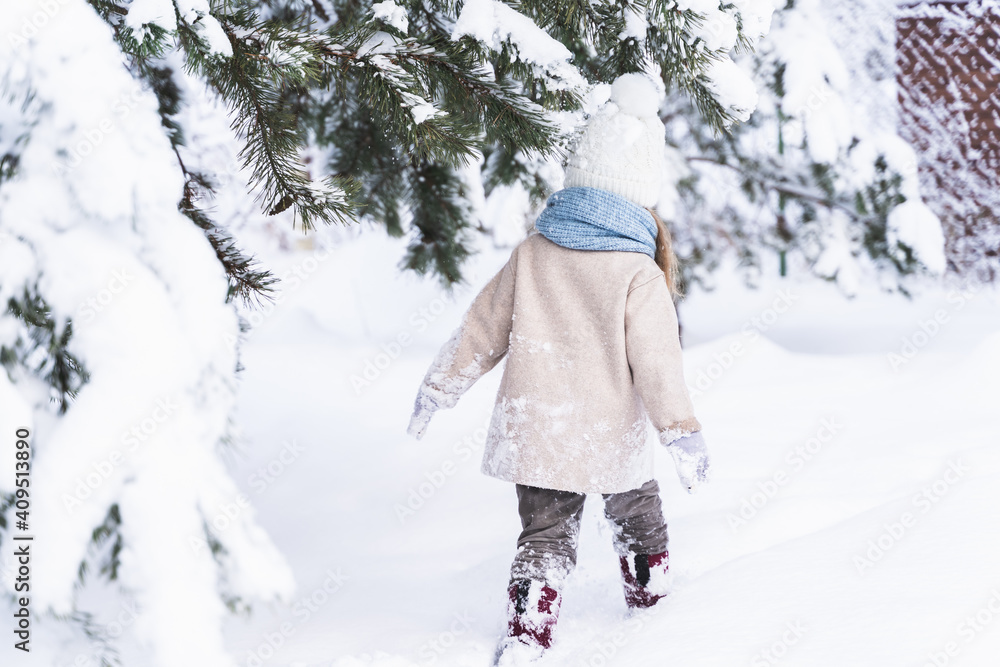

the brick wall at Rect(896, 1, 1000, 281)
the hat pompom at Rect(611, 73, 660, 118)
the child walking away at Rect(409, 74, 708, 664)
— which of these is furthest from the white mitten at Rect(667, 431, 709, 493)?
the brick wall at Rect(896, 1, 1000, 281)

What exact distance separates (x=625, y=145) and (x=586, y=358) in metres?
0.57

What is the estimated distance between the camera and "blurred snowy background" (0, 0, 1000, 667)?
43.2 inches

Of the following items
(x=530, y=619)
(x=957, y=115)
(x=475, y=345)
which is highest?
(x=957, y=115)

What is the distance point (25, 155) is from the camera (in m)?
1.12

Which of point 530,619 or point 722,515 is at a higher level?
point 722,515

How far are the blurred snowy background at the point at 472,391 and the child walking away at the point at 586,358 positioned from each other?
164 millimetres

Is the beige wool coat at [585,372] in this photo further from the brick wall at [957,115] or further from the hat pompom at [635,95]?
the brick wall at [957,115]

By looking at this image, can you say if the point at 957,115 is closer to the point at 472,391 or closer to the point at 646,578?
the point at 472,391

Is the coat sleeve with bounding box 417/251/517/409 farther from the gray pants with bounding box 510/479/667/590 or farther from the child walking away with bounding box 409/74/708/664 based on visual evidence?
the gray pants with bounding box 510/479/667/590

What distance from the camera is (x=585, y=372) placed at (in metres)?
2.03

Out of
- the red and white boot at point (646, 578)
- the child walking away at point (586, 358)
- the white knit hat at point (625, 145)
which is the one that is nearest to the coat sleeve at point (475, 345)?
the child walking away at point (586, 358)

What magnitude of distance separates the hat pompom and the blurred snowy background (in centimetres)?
10

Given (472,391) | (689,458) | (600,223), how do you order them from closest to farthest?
(689,458)
(600,223)
(472,391)

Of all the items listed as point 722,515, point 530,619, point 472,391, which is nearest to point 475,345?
point 530,619
